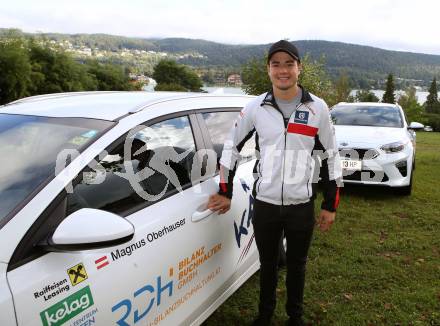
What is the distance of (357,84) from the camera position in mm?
109000

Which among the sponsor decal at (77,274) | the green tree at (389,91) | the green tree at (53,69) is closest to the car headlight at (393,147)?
the sponsor decal at (77,274)

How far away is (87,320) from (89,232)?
1.22 feet

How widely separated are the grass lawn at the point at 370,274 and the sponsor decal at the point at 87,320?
4.68 feet

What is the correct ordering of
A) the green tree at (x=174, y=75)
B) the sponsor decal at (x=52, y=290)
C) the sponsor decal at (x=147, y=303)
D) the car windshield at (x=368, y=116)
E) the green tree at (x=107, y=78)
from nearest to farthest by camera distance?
the sponsor decal at (x=52, y=290)
the sponsor decal at (x=147, y=303)
the car windshield at (x=368, y=116)
the green tree at (x=107, y=78)
the green tree at (x=174, y=75)

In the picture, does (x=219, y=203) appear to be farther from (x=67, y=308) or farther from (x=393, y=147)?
(x=393, y=147)

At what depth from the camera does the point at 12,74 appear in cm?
4394

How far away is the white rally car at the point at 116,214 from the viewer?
139 cm

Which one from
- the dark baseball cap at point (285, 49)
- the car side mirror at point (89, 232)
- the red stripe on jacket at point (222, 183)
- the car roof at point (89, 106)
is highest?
the dark baseball cap at point (285, 49)

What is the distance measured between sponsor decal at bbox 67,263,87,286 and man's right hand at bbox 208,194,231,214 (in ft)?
2.90

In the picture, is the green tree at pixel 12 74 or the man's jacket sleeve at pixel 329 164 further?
the green tree at pixel 12 74

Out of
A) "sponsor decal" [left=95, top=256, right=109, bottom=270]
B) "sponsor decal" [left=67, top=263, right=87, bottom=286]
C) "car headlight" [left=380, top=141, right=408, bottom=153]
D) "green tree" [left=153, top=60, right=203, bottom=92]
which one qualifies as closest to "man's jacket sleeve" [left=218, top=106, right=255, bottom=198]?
"sponsor decal" [left=95, top=256, right=109, bottom=270]

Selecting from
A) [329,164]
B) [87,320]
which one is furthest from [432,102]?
[87,320]

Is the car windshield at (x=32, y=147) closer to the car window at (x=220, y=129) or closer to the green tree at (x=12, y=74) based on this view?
the car window at (x=220, y=129)

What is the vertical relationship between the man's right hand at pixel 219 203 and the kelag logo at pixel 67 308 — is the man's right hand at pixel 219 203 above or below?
above
